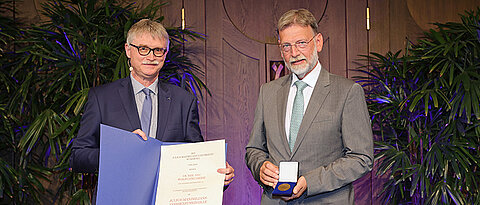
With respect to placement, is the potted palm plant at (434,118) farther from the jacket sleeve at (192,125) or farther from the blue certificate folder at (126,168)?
the blue certificate folder at (126,168)

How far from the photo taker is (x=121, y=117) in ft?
6.77

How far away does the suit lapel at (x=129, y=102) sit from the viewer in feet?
6.75

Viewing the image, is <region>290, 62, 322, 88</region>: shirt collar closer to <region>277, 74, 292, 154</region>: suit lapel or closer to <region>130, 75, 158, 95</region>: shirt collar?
<region>277, 74, 292, 154</region>: suit lapel

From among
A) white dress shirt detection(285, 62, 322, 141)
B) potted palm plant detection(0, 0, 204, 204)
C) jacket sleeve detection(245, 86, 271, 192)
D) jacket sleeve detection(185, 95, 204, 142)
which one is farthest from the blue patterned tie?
potted palm plant detection(0, 0, 204, 204)

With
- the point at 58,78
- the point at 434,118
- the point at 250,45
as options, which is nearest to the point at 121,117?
the point at 58,78

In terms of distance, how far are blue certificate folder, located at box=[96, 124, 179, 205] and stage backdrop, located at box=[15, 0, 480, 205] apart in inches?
94.8

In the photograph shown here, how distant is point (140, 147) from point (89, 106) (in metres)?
0.41

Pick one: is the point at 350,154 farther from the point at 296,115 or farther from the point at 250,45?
the point at 250,45

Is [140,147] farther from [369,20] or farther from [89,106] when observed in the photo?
[369,20]

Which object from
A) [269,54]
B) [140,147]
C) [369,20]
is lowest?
[140,147]

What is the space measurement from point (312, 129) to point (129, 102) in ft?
2.66

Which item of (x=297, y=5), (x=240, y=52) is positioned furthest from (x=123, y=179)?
(x=297, y=5)

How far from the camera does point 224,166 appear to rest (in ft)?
6.20

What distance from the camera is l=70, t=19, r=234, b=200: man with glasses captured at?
2023mm
